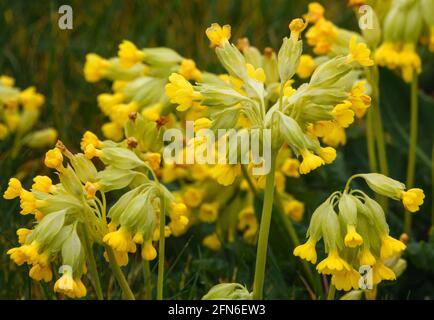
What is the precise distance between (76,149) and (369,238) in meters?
1.58

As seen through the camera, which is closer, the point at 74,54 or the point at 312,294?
the point at 312,294

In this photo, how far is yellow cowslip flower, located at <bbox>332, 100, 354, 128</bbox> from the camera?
1.94 meters

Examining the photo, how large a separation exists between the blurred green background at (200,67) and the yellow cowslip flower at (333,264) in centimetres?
54

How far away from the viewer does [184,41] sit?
12.1ft

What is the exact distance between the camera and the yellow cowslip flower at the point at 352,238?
1846 millimetres

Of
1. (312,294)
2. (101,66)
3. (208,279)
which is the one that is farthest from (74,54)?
(312,294)

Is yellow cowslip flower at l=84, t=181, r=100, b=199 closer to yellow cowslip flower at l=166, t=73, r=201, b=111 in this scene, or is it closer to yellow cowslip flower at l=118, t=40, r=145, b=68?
yellow cowslip flower at l=166, t=73, r=201, b=111

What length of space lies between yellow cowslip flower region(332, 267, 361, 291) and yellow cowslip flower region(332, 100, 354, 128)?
0.99ft

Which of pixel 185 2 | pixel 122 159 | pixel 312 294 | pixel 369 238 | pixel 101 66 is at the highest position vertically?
pixel 185 2

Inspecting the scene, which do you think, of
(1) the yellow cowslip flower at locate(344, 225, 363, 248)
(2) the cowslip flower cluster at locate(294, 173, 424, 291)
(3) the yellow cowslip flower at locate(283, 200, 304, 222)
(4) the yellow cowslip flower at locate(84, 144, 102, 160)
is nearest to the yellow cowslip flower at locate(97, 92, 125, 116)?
(3) the yellow cowslip flower at locate(283, 200, 304, 222)

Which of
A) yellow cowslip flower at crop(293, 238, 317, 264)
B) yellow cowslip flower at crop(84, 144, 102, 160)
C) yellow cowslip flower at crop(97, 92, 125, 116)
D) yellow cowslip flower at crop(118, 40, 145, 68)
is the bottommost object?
yellow cowslip flower at crop(293, 238, 317, 264)

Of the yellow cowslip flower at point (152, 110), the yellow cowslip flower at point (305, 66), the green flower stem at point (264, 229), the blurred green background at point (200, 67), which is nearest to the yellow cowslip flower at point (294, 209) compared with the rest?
the blurred green background at point (200, 67)

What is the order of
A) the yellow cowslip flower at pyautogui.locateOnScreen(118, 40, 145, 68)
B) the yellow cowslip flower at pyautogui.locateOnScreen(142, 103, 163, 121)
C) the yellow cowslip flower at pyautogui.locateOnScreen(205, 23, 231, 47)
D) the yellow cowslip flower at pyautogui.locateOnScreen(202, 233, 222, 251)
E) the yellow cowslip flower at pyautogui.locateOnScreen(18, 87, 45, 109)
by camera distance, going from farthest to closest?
the yellow cowslip flower at pyautogui.locateOnScreen(18, 87, 45, 109) → the yellow cowslip flower at pyautogui.locateOnScreen(202, 233, 222, 251) → the yellow cowslip flower at pyautogui.locateOnScreen(118, 40, 145, 68) → the yellow cowslip flower at pyautogui.locateOnScreen(142, 103, 163, 121) → the yellow cowslip flower at pyautogui.locateOnScreen(205, 23, 231, 47)
